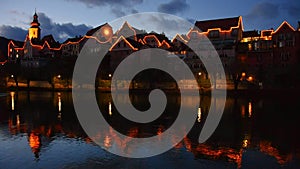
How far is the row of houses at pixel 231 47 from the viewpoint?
5325cm

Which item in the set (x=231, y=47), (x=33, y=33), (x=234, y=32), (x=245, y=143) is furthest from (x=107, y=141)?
(x=33, y=33)

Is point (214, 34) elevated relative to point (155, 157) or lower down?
elevated

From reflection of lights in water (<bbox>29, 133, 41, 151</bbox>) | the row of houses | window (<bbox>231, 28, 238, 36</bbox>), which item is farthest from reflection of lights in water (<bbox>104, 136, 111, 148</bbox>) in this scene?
window (<bbox>231, 28, 238, 36</bbox>)

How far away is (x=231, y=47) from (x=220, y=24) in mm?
8277

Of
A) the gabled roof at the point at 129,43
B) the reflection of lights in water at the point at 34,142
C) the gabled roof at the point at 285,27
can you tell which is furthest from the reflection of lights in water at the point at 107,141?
the gabled roof at the point at 129,43

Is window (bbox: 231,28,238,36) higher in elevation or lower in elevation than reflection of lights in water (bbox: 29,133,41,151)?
higher

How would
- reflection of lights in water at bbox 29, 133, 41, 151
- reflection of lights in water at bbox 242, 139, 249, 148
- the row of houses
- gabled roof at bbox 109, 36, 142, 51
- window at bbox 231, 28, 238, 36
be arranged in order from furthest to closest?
gabled roof at bbox 109, 36, 142, 51 → window at bbox 231, 28, 238, 36 → the row of houses → reflection of lights in water at bbox 242, 139, 249, 148 → reflection of lights in water at bbox 29, 133, 41, 151

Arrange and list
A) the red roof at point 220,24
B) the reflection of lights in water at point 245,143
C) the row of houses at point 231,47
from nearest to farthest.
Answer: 1. the reflection of lights in water at point 245,143
2. the row of houses at point 231,47
3. the red roof at point 220,24

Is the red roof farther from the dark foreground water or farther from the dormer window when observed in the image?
the dark foreground water

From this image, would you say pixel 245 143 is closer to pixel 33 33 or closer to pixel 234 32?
pixel 234 32

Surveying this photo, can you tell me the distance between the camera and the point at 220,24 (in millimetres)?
65375

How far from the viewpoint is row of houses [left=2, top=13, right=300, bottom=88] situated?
53.2 metres

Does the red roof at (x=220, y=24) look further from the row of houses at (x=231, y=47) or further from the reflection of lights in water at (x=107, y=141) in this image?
the reflection of lights in water at (x=107, y=141)

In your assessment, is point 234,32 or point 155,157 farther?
point 234,32
